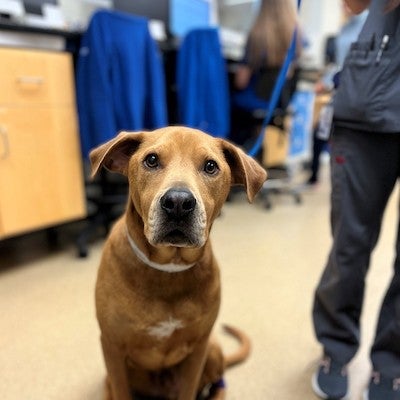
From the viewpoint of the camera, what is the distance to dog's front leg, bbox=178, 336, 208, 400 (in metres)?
0.99

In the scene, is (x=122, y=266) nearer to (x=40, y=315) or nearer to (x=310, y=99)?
(x=40, y=315)

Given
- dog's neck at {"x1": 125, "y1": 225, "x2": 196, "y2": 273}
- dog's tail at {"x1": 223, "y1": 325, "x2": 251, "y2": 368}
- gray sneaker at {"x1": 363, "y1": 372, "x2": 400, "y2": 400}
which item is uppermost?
dog's neck at {"x1": 125, "y1": 225, "x2": 196, "y2": 273}

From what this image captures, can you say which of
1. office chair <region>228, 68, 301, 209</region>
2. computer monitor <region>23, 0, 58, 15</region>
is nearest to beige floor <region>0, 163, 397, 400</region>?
office chair <region>228, 68, 301, 209</region>

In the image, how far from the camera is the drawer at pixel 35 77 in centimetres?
179

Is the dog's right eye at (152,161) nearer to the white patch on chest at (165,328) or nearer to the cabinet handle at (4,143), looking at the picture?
the white patch on chest at (165,328)

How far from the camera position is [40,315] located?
1.60m

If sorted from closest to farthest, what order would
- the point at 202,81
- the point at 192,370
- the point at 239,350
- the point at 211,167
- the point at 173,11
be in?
the point at 211,167
the point at 192,370
the point at 239,350
the point at 202,81
the point at 173,11

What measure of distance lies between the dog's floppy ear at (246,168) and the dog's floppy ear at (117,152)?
222mm

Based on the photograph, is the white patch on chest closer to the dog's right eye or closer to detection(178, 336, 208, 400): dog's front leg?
detection(178, 336, 208, 400): dog's front leg


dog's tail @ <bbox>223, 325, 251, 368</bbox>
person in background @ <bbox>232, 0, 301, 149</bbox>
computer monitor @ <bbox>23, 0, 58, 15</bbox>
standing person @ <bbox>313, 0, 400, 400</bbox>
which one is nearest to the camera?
standing person @ <bbox>313, 0, 400, 400</bbox>

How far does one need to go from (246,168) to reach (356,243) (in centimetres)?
44

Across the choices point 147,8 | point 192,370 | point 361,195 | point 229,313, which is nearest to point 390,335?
point 361,195

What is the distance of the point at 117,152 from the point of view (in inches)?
38.1

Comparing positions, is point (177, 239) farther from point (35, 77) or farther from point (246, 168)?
point (35, 77)
